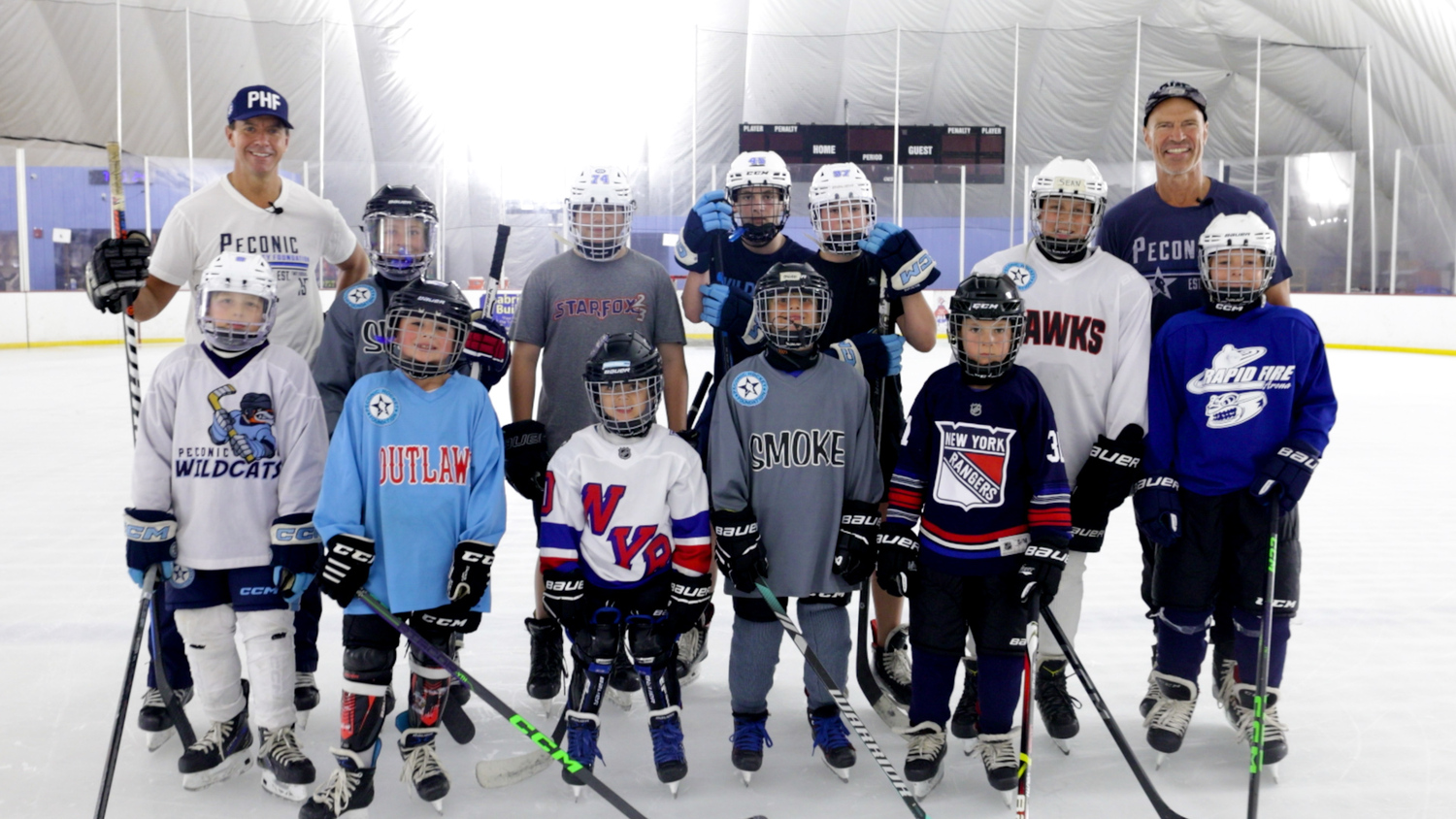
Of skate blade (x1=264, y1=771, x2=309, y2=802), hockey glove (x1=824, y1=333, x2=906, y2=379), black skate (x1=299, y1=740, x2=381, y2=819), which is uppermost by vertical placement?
hockey glove (x1=824, y1=333, x2=906, y2=379)

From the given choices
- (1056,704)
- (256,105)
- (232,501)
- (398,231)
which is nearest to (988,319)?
(1056,704)

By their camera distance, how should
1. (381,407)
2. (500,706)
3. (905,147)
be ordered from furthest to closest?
(905,147)
(381,407)
(500,706)

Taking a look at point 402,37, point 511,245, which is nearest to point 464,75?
point 402,37

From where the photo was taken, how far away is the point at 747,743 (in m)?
2.37

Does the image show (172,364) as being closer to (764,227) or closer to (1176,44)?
(764,227)

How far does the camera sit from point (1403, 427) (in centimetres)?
711

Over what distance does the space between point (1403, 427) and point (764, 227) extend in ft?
20.4

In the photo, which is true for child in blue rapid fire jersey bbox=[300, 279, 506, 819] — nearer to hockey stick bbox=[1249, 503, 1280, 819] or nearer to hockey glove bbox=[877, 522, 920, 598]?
hockey glove bbox=[877, 522, 920, 598]

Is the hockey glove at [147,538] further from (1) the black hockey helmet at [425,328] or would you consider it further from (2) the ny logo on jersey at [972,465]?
(2) the ny logo on jersey at [972,465]

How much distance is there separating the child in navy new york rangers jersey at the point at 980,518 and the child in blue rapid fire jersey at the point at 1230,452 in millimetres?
372

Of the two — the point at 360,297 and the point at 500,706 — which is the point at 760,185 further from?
the point at 500,706

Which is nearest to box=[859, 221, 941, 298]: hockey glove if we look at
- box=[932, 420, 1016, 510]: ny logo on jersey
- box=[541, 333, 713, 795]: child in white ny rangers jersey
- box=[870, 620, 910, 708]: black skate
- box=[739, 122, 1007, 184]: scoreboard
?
box=[932, 420, 1016, 510]: ny logo on jersey

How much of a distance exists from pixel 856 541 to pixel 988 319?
547mm

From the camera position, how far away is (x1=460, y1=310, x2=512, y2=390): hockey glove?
2.62m
